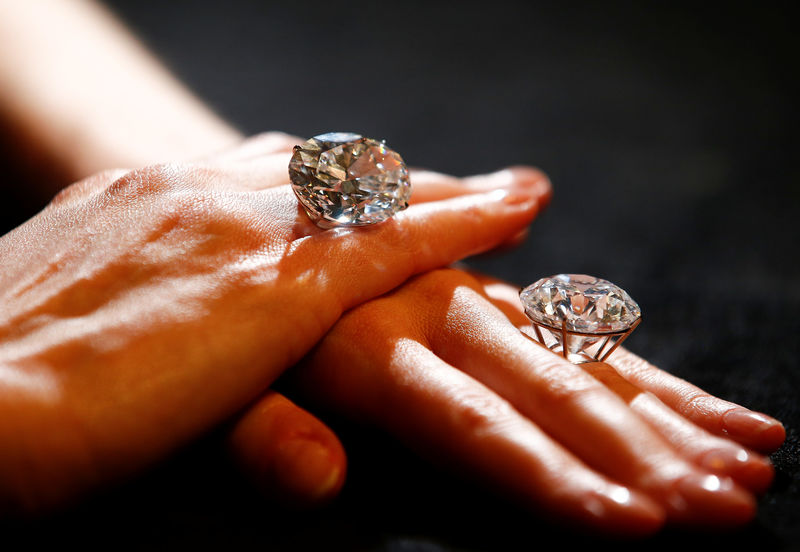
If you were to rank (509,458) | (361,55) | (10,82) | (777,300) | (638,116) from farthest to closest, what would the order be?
(361,55), (638,116), (10,82), (777,300), (509,458)

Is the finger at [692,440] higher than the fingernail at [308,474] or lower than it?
higher

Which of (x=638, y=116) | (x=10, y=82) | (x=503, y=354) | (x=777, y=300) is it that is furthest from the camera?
(x=638, y=116)

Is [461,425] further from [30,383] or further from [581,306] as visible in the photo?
[30,383]

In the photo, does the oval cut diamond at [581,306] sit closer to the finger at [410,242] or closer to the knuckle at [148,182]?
the finger at [410,242]

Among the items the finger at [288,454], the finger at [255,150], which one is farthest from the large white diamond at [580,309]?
the finger at [255,150]

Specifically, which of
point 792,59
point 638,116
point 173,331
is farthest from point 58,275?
point 792,59

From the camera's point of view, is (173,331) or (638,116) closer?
(173,331)

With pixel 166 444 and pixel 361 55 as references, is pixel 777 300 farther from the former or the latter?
pixel 361 55

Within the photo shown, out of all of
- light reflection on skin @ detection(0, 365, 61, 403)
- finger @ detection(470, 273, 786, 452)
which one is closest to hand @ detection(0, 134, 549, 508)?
light reflection on skin @ detection(0, 365, 61, 403)
